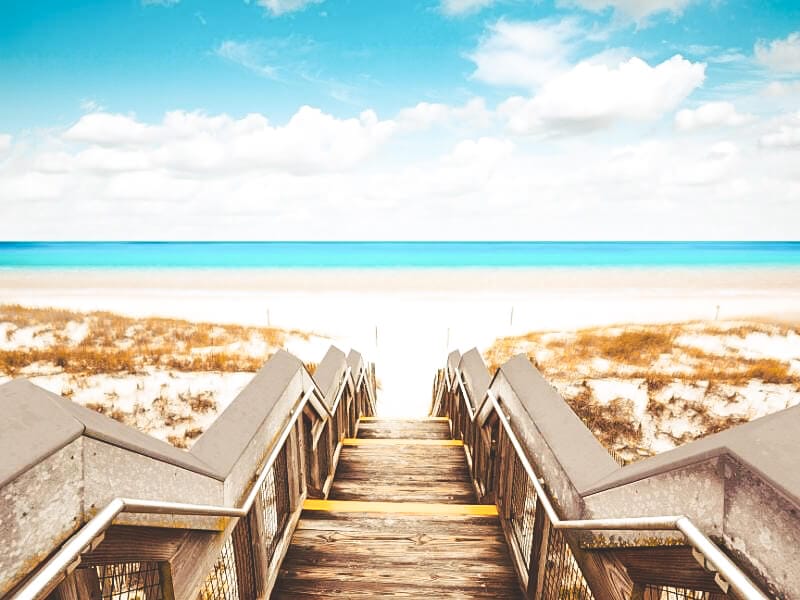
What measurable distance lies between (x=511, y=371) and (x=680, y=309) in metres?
26.8

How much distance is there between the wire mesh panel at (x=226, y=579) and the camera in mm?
1931

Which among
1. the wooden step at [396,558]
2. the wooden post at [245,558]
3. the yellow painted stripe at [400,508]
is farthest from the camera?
the yellow painted stripe at [400,508]

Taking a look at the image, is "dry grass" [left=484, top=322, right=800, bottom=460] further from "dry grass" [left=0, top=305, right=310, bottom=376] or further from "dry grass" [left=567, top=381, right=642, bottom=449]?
"dry grass" [left=0, top=305, right=310, bottom=376]

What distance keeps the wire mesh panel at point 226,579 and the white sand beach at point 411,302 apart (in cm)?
916

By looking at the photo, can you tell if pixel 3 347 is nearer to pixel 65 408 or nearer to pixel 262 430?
pixel 262 430

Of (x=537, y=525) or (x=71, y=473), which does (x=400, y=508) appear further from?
(x=71, y=473)

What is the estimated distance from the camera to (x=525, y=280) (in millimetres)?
41969

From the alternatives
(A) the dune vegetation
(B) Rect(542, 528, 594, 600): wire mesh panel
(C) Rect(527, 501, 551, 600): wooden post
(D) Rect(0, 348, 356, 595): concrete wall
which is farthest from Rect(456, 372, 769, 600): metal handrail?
(A) the dune vegetation

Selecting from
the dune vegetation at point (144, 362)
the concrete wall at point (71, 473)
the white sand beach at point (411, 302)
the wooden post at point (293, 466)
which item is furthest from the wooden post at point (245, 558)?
the white sand beach at point (411, 302)

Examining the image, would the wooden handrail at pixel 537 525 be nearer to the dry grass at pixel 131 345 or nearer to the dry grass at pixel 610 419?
the dry grass at pixel 610 419

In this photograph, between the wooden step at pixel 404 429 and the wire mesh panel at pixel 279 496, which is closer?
the wire mesh panel at pixel 279 496

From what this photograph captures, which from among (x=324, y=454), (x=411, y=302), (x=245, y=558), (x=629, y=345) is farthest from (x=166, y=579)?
(x=411, y=302)

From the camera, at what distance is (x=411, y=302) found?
26.6 metres

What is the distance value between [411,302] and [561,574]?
24.5 metres
